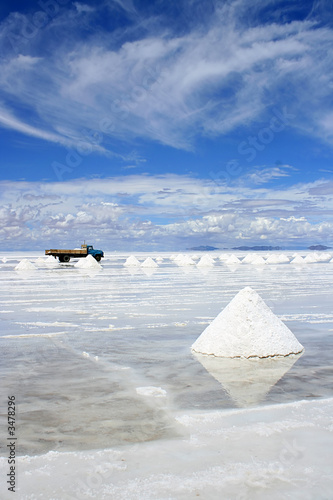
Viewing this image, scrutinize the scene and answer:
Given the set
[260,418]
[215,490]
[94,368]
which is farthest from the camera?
[94,368]

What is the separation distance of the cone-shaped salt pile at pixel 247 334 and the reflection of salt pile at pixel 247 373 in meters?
0.13

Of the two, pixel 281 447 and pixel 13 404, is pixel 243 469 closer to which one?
pixel 281 447

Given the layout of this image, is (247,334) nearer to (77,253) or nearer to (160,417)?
(160,417)

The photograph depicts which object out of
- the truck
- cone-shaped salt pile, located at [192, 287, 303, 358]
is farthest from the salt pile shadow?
the truck

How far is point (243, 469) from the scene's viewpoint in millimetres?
3283

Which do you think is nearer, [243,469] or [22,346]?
[243,469]

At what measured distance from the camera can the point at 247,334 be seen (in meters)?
7.11

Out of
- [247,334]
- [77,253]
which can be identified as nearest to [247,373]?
[247,334]

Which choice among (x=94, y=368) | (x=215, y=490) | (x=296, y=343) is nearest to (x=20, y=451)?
(x=215, y=490)

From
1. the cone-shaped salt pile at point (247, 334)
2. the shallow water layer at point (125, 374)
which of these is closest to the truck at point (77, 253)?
the shallow water layer at point (125, 374)

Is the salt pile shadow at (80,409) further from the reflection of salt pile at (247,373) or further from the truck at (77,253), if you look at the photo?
the truck at (77,253)

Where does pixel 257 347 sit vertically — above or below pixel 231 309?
below

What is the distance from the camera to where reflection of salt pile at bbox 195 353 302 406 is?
508 centimetres

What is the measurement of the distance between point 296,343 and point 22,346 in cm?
477
